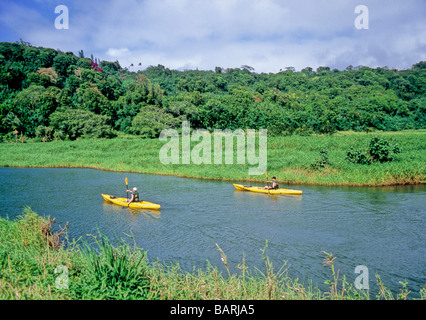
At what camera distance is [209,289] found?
20.4 ft

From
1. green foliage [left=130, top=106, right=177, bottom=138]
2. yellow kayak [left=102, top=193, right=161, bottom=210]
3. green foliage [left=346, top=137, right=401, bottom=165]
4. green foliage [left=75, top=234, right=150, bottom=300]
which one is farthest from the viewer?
green foliage [left=130, top=106, right=177, bottom=138]

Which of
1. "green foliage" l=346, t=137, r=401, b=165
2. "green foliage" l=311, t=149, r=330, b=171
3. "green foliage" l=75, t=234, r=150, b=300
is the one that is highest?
"green foliage" l=346, t=137, r=401, b=165

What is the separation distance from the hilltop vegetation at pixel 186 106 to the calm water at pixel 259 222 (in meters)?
20.0

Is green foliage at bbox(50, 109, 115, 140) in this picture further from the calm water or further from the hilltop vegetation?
the calm water

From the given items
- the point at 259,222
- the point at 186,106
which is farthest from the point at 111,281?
the point at 186,106

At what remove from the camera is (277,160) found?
26547 mm

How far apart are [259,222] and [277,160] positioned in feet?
41.1

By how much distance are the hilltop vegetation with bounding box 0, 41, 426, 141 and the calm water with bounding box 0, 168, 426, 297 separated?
20.0 metres

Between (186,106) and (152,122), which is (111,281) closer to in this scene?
(152,122)

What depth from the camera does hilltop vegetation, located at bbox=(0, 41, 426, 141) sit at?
45500 millimetres

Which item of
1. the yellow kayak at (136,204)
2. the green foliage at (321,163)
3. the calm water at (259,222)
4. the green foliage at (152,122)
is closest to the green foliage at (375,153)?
the green foliage at (321,163)

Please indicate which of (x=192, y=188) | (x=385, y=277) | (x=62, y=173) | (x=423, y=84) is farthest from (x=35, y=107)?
(x=423, y=84)

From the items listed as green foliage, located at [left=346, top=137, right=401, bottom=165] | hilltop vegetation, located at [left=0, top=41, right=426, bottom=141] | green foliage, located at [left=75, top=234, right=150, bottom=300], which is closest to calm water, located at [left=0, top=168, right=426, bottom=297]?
green foliage, located at [left=75, top=234, right=150, bottom=300]
